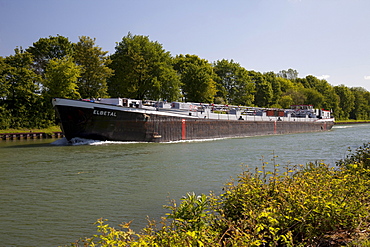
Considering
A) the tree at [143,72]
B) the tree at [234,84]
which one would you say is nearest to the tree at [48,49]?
the tree at [143,72]

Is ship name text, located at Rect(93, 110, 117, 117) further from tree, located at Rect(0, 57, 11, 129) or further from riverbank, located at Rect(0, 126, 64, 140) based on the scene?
tree, located at Rect(0, 57, 11, 129)

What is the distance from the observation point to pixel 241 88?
266 ft

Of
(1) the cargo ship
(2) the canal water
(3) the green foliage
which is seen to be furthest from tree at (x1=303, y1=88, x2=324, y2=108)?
(3) the green foliage

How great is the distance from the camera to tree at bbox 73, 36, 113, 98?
52.1 meters

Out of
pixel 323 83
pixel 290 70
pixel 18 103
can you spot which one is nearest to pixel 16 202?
pixel 18 103

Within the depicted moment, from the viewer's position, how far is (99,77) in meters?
52.5

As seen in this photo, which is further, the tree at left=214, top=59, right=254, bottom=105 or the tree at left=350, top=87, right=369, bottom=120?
the tree at left=350, top=87, right=369, bottom=120

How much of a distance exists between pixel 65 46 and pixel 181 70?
25253 millimetres

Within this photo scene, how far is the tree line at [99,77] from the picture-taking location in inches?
1768

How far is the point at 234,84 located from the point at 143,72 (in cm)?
3238

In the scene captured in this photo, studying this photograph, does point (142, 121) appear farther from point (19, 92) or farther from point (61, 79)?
point (19, 92)

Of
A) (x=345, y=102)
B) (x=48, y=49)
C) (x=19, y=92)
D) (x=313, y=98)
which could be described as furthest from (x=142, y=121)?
(x=345, y=102)

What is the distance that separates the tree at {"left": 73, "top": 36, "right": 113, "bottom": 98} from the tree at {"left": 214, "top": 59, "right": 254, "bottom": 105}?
111 feet

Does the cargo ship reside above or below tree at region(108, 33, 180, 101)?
below
